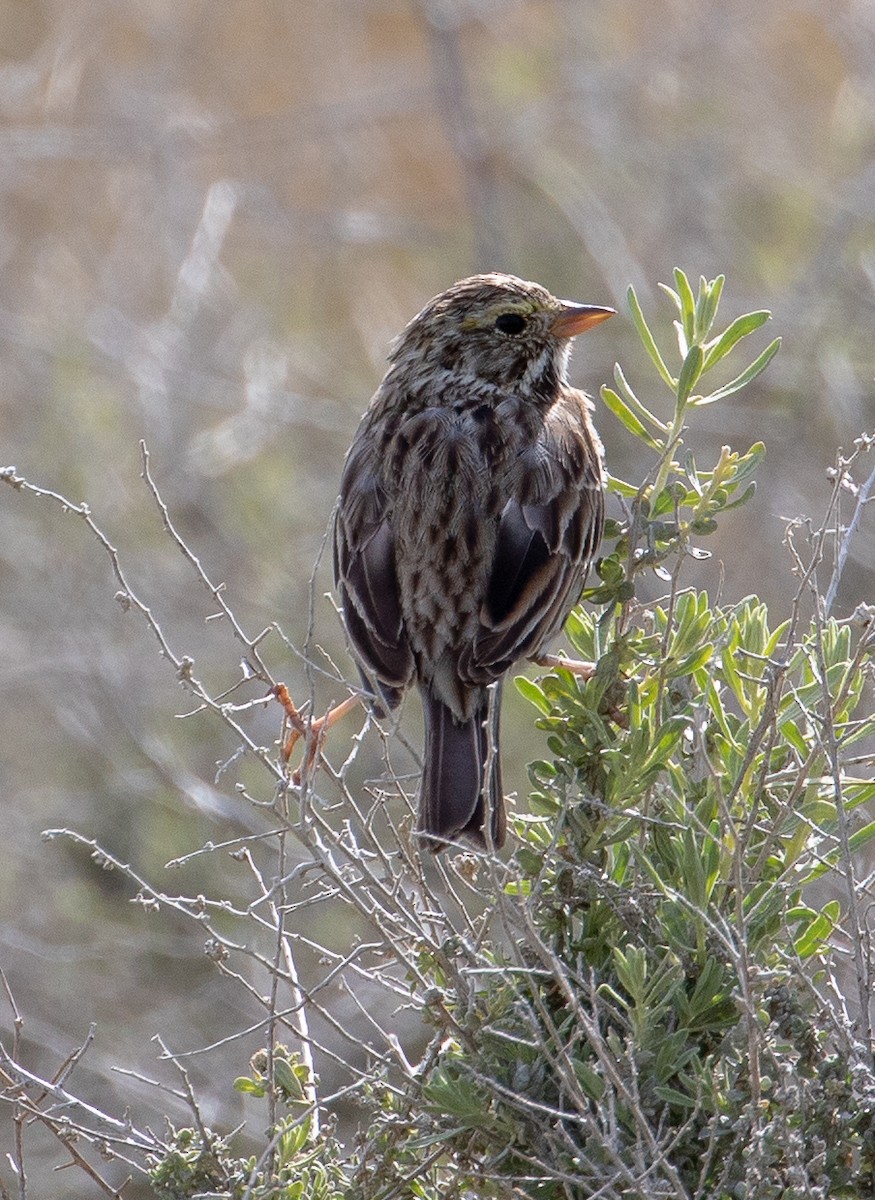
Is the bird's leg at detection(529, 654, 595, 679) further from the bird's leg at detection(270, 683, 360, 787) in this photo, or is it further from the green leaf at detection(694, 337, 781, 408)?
the green leaf at detection(694, 337, 781, 408)

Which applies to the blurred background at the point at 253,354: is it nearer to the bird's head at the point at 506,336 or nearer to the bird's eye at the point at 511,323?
the bird's head at the point at 506,336

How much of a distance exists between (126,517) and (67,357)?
0.98 meters

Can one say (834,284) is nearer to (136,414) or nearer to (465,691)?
(136,414)

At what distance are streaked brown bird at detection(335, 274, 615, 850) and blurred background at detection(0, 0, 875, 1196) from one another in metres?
1.76

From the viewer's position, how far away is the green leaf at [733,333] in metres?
2.94

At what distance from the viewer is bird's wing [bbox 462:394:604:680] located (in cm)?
395

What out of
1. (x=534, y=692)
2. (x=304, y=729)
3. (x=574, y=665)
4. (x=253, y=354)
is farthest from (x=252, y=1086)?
(x=253, y=354)

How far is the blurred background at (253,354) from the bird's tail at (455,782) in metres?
1.96

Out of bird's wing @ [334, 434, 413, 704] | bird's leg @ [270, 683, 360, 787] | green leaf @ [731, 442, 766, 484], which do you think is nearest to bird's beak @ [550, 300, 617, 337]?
bird's wing @ [334, 434, 413, 704]

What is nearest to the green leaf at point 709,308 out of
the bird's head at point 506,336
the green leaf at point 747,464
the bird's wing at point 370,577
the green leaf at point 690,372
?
the green leaf at point 690,372

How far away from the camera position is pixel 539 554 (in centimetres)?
402

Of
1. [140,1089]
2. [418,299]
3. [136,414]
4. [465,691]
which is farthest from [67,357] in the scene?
[465,691]

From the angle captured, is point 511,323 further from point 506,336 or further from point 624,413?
point 624,413

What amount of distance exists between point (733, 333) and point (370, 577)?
140 centimetres
